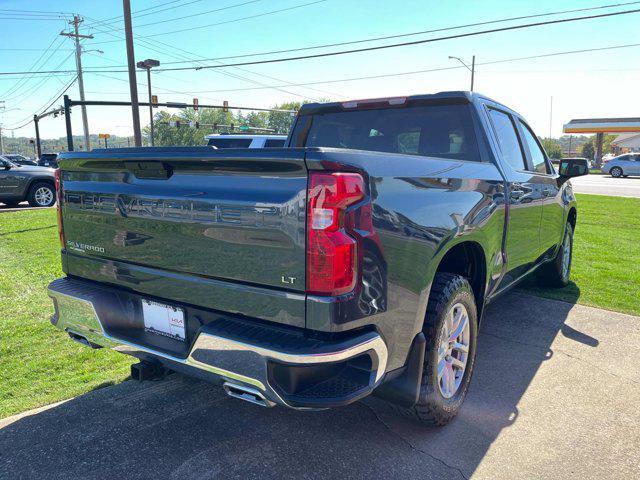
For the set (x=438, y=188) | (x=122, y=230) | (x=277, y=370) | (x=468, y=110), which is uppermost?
(x=468, y=110)

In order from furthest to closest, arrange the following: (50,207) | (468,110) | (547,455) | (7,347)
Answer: (50,207)
(7,347)
(468,110)
(547,455)

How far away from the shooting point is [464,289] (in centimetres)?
287

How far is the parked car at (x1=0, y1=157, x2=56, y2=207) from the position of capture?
550 inches

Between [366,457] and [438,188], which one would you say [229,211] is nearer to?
[438,188]

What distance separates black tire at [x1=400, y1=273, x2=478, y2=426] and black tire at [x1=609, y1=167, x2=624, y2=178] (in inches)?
1480

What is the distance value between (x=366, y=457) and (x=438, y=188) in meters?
1.46

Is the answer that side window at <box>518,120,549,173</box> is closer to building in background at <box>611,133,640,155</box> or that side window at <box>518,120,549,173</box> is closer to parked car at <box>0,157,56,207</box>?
parked car at <box>0,157,56,207</box>

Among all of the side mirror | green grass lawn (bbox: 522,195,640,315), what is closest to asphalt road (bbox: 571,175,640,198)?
green grass lawn (bbox: 522,195,640,315)

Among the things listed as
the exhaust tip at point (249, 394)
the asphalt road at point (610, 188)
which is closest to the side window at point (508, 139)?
the exhaust tip at point (249, 394)

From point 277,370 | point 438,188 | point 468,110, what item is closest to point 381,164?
point 438,188

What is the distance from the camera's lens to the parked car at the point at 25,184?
14.0 metres

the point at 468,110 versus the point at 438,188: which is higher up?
the point at 468,110

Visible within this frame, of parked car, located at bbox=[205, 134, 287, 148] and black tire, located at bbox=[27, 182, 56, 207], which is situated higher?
parked car, located at bbox=[205, 134, 287, 148]

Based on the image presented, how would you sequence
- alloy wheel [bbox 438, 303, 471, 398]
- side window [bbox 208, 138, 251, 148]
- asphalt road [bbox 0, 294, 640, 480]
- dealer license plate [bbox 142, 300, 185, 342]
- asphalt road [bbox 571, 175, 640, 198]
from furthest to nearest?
asphalt road [bbox 571, 175, 640, 198]
side window [bbox 208, 138, 251, 148]
alloy wheel [bbox 438, 303, 471, 398]
asphalt road [bbox 0, 294, 640, 480]
dealer license plate [bbox 142, 300, 185, 342]
